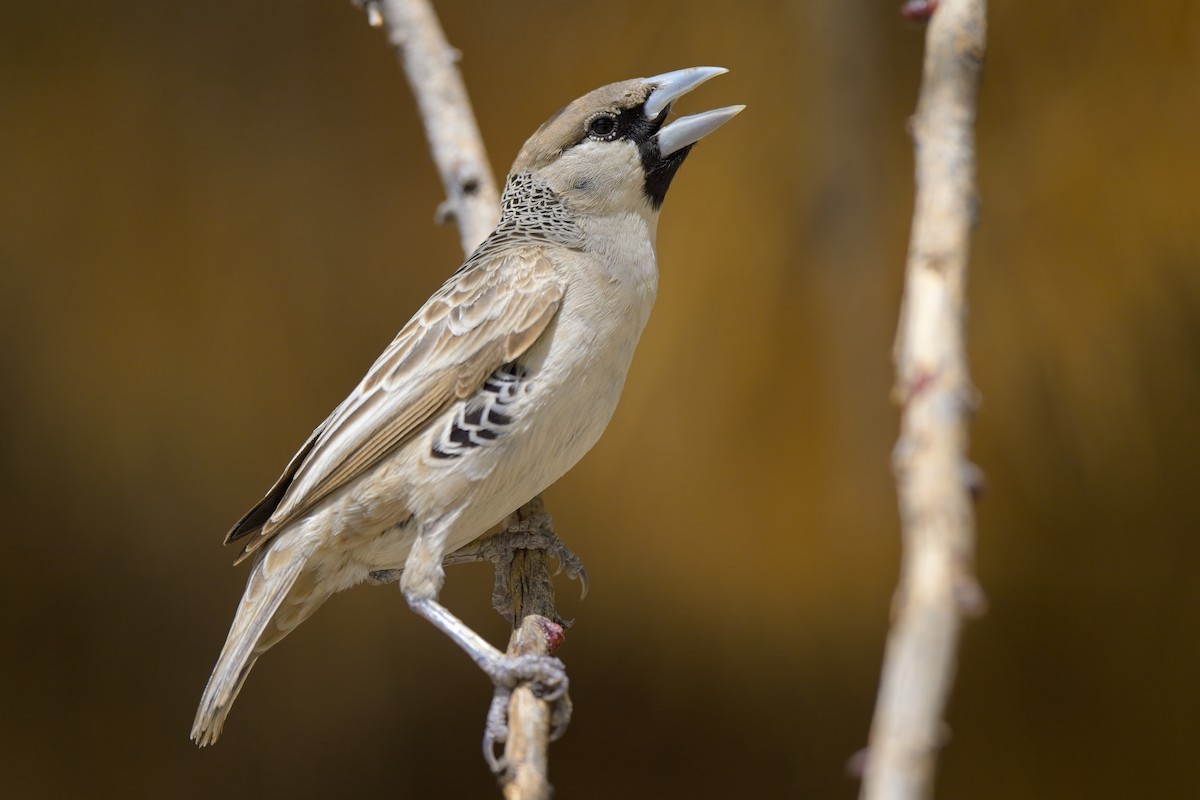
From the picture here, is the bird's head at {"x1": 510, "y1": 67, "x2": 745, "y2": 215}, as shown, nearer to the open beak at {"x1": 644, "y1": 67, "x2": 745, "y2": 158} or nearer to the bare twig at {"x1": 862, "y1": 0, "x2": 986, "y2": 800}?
the open beak at {"x1": 644, "y1": 67, "x2": 745, "y2": 158}

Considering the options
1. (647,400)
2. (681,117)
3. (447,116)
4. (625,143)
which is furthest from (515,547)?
(647,400)

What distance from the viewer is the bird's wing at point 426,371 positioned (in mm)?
2639

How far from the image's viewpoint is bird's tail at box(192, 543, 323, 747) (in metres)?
2.61

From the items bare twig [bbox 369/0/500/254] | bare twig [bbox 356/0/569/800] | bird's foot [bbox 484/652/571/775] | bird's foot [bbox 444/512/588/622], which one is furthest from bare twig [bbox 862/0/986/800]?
bare twig [bbox 369/0/500/254]

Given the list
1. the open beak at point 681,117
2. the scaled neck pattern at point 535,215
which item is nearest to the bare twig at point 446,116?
the scaled neck pattern at point 535,215

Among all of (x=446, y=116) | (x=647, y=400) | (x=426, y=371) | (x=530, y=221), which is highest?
(x=446, y=116)

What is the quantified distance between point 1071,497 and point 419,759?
121 inches

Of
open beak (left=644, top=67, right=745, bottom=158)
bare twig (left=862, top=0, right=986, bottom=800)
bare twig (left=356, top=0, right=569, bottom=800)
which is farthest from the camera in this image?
bare twig (left=356, top=0, right=569, bottom=800)

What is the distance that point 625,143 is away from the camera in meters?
2.94

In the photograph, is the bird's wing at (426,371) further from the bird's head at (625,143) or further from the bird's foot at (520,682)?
the bird's foot at (520,682)

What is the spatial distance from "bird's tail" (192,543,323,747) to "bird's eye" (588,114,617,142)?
1289 millimetres

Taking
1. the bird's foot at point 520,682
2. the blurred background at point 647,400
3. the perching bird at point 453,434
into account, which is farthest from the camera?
the blurred background at point 647,400

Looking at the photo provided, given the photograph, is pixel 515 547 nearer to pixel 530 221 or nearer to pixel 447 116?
pixel 530 221

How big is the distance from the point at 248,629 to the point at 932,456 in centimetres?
184
